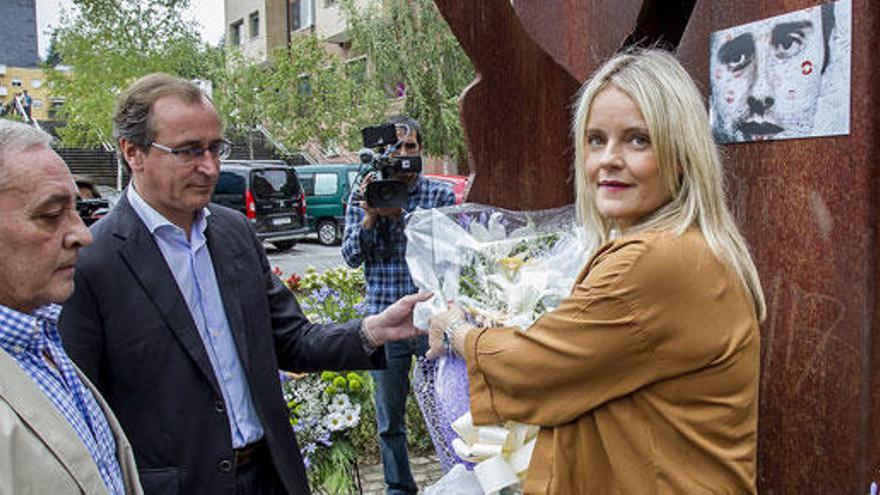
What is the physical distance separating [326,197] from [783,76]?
16.0 m

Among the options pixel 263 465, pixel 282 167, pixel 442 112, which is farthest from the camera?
pixel 282 167

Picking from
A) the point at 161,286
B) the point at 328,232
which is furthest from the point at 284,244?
the point at 161,286

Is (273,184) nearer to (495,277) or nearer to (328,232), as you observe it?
(328,232)

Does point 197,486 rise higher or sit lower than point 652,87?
lower

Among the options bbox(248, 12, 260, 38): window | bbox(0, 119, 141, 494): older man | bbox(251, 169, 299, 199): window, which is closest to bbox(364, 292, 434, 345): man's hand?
bbox(0, 119, 141, 494): older man

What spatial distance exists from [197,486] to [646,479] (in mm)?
1174

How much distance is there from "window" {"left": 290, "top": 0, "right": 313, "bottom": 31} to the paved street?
16908 mm

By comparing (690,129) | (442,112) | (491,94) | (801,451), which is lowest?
(801,451)

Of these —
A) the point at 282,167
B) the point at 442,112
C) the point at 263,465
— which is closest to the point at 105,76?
the point at 282,167

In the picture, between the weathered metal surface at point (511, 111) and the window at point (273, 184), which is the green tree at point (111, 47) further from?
the weathered metal surface at point (511, 111)

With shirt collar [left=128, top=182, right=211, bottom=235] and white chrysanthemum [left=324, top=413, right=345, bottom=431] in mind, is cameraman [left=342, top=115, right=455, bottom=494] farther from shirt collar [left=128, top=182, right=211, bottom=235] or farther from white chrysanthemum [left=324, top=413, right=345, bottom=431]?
shirt collar [left=128, top=182, right=211, bottom=235]

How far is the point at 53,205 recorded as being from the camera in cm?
139

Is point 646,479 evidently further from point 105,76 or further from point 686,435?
point 105,76

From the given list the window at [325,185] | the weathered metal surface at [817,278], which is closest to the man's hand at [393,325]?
the weathered metal surface at [817,278]
